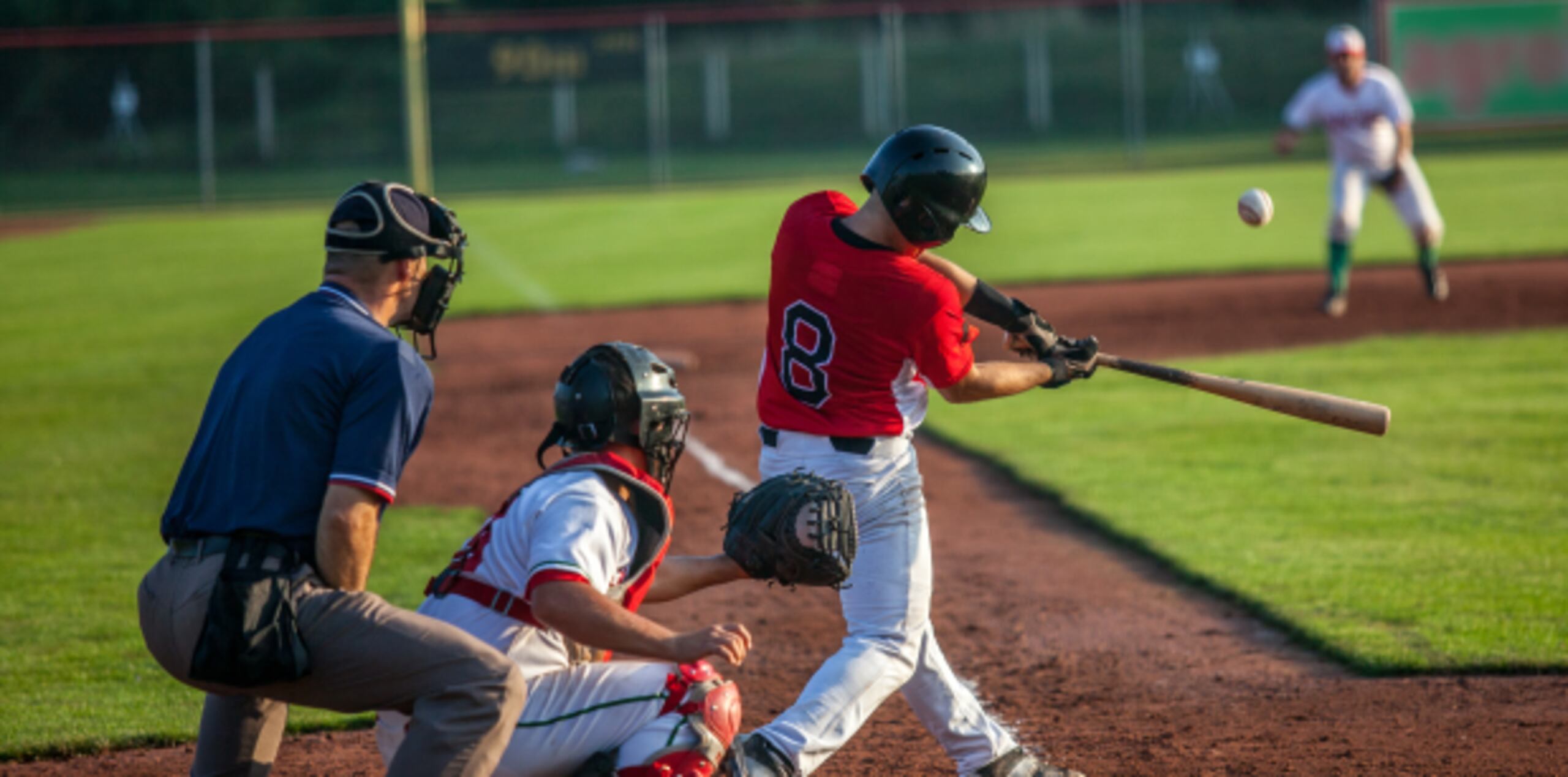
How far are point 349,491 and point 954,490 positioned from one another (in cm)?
587

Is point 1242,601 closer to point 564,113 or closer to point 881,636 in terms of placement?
point 881,636

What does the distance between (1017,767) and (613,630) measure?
1.63 meters

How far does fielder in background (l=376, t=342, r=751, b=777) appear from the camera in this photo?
3.33 m

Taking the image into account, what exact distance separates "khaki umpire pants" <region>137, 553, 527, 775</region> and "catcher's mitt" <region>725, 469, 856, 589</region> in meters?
0.69

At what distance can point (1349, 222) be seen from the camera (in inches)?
549

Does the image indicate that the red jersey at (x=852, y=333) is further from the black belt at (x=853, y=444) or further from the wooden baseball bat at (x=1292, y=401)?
the wooden baseball bat at (x=1292, y=401)

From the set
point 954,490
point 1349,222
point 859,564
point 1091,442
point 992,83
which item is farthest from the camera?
point 992,83

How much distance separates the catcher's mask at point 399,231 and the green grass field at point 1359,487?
3.80 meters

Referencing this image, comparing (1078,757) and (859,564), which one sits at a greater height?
(859,564)

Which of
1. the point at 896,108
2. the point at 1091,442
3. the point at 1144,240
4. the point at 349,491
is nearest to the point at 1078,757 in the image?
the point at 349,491

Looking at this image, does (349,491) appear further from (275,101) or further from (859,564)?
(275,101)

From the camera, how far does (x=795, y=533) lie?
3.67m

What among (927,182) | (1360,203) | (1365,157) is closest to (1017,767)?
(927,182)

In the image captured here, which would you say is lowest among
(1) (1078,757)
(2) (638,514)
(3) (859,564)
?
(1) (1078,757)
